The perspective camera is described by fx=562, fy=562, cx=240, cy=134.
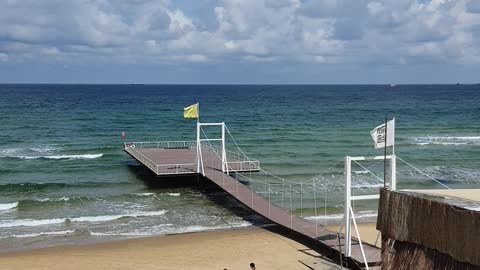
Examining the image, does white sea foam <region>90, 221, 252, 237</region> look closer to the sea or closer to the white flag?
the sea

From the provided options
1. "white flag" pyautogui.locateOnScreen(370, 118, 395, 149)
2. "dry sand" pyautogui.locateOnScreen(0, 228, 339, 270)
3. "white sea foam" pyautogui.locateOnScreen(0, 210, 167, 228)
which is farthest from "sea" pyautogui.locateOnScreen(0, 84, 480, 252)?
"white flag" pyautogui.locateOnScreen(370, 118, 395, 149)

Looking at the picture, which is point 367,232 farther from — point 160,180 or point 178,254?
point 160,180

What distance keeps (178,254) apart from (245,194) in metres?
7.39

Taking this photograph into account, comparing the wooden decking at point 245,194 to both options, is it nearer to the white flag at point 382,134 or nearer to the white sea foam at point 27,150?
the white flag at point 382,134

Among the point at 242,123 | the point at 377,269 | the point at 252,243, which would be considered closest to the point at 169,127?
the point at 242,123

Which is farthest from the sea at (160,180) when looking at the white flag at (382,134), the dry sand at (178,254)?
the white flag at (382,134)

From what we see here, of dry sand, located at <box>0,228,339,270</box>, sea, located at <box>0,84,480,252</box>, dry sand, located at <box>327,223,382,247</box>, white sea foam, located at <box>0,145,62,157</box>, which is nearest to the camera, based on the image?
dry sand, located at <box>0,228,339,270</box>

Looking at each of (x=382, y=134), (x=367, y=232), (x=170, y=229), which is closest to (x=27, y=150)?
(x=170, y=229)

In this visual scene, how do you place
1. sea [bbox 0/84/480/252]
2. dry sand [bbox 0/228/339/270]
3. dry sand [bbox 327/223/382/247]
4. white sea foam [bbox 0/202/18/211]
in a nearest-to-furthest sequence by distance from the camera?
dry sand [bbox 0/228/339/270], dry sand [bbox 327/223/382/247], sea [bbox 0/84/480/252], white sea foam [bbox 0/202/18/211]

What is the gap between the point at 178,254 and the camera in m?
21.1

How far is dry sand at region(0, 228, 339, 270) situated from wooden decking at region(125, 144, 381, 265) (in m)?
0.66

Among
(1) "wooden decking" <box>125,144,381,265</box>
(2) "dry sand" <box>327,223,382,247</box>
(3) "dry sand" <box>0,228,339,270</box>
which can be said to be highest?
(1) "wooden decking" <box>125,144,381,265</box>

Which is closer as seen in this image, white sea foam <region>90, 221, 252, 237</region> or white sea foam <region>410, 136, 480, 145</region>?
white sea foam <region>90, 221, 252, 237</region>

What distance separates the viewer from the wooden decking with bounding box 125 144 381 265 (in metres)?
19.6
